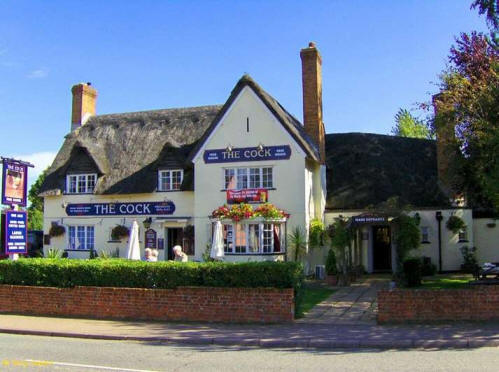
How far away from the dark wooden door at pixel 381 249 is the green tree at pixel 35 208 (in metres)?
34.3

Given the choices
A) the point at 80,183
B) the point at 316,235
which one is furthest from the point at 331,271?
the point at 80,183

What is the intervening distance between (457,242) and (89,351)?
785 inches

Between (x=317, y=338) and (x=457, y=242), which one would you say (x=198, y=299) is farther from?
(x=457, y=242)

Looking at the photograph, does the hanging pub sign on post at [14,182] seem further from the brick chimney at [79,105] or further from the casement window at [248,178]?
the brick chimney at [79,105]

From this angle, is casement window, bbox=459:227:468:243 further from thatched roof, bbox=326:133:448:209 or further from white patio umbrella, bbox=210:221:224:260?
white patio umbrella, bbox=210:221:224:260

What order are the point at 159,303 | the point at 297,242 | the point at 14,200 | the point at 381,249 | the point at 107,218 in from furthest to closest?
the point at 107,218 < the point at 381,249 < the point at 297,242 < the point at 14,200 < the point at 159,303

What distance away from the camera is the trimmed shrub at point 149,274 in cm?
1353

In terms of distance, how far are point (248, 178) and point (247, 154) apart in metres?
1.15

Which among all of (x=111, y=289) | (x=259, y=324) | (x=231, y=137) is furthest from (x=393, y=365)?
(x=231, y=137)

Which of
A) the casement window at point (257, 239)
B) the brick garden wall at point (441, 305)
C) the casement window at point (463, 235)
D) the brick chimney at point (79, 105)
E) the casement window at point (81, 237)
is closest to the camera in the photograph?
the brick garden wall at point (441, 305)

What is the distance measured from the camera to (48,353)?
33.6 ft

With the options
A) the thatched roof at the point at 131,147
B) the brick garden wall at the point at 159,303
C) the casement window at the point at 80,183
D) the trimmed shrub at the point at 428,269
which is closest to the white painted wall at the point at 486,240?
the trimmed shrub at the point at 428,269

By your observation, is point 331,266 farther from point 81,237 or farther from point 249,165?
point 81,237

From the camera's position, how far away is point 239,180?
1016 inches
